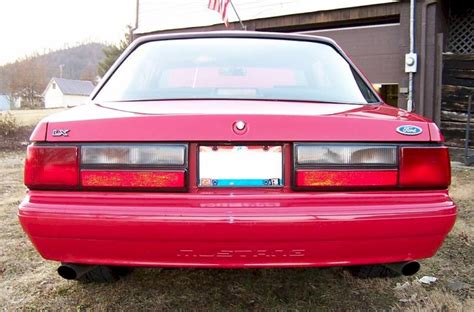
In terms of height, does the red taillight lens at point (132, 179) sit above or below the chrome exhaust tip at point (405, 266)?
above

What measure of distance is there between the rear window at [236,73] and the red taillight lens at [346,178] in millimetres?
502

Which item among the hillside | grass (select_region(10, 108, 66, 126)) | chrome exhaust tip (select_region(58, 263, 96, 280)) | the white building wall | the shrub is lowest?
chrome exhaust tip (select_region(58, 263, 96, 280))

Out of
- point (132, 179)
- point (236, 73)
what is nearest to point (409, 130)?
point (236, 73)

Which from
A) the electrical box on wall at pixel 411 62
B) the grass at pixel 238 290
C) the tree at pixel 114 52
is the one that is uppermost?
the tree at pixel 114 52

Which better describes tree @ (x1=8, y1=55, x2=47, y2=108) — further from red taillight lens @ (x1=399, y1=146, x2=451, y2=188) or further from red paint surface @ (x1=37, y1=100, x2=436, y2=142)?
red taillight lens @ (x1=399, y1=146, x2=451, y2=188)

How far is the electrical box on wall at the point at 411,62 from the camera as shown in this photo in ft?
26.0

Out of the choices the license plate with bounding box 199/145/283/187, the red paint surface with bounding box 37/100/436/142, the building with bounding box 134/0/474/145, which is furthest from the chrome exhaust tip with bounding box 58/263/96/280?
the building with bounding box 134/0/474/145

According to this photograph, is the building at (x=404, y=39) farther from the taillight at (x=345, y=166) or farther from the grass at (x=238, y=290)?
the taillight at (x=345, y=166)

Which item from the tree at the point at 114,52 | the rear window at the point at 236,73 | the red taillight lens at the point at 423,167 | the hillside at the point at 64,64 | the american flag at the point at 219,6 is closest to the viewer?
the red taillight lens at the point at 423,167

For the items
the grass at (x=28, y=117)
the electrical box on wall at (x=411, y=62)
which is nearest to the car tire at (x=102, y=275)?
the electrical box on wall at (x=411, y=62)

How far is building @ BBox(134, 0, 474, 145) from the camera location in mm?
7719

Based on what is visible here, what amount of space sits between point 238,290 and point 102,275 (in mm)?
724

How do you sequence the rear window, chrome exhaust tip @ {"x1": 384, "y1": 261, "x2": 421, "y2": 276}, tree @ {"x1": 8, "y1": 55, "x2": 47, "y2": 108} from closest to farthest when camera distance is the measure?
chrome exhaust tip @ {"x1": 384, "y1": 261, "x2": 421, "y2": 276} < the rear window < tree @ {"x1": 8, "y1": 55, "x2": 47, "y2": 108}

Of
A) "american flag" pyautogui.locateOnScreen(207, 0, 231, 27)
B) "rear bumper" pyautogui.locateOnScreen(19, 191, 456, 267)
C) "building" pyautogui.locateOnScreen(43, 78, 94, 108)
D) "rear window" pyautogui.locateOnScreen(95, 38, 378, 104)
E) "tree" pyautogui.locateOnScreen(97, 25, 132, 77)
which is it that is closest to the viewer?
"rear bumper" pyautogui.locateOnScreen(19, 191, 456, 267)
